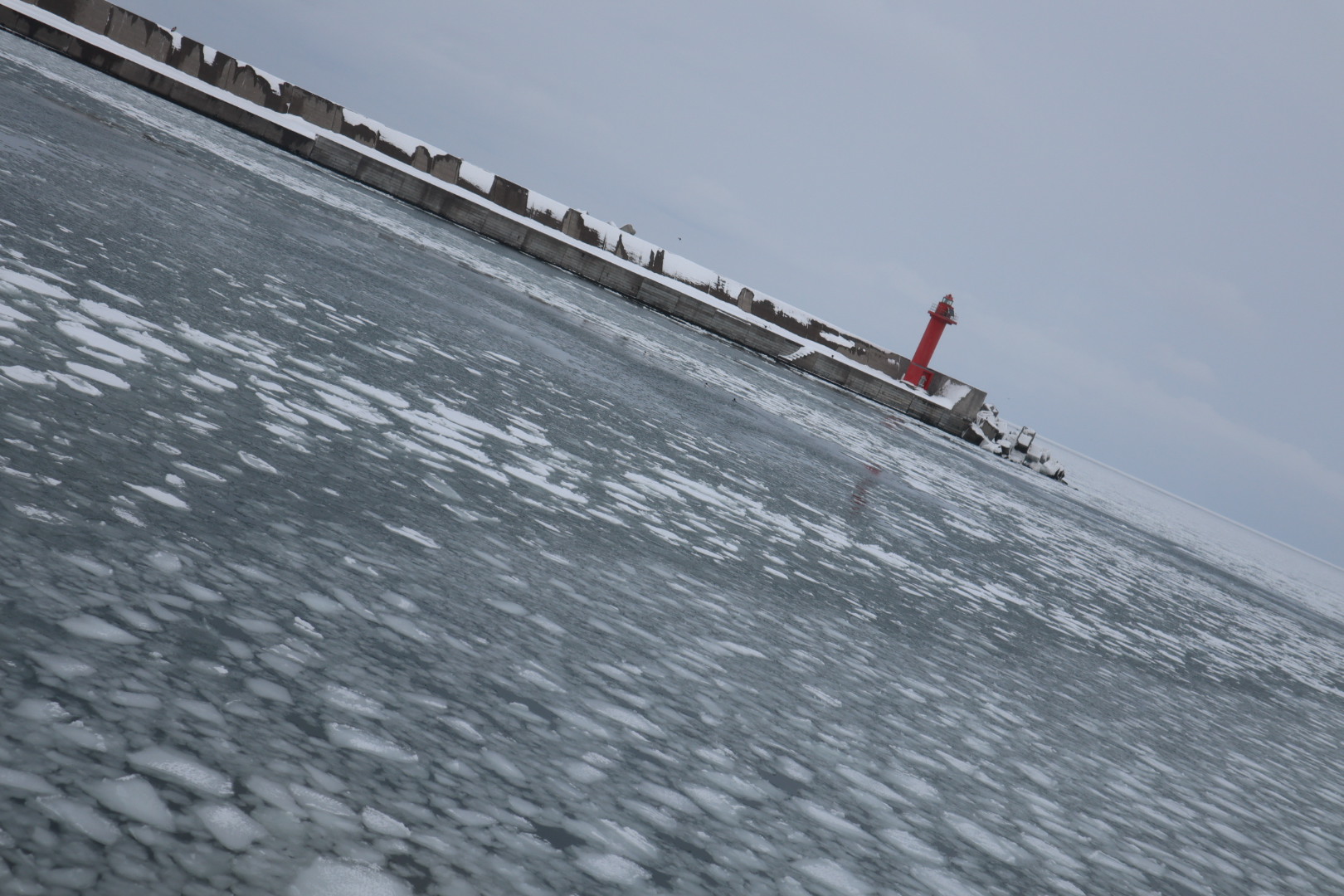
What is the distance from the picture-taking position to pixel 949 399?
28.5m

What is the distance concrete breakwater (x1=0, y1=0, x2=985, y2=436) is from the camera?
75.7 feet

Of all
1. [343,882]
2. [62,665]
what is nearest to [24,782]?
[62,665]

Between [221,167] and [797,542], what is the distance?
31.9ft

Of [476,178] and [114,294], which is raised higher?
[476,178]

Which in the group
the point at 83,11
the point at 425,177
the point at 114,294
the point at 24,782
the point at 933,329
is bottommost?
the point at 24,782

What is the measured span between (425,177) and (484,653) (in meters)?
22.7

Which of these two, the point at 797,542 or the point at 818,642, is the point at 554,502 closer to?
the point at 818,642

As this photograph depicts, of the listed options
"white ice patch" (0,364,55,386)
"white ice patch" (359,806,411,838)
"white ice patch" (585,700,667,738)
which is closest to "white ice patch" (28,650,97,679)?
"white ice patch" (359,806,411,838)

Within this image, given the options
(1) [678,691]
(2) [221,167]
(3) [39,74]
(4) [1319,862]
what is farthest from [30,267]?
(3) [39,74]

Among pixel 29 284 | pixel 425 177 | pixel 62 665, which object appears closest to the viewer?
pixel 62 665

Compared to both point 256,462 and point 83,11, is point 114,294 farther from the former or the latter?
point 83,11

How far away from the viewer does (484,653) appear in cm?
270

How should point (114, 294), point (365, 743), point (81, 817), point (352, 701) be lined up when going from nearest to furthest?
point (81, 817), point (365, 743), point (352, 701), point (114, 294)

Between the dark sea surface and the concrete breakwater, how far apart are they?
15.8 m
